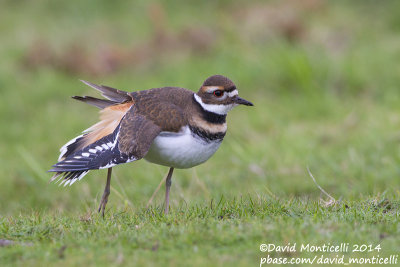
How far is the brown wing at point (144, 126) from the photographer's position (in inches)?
222

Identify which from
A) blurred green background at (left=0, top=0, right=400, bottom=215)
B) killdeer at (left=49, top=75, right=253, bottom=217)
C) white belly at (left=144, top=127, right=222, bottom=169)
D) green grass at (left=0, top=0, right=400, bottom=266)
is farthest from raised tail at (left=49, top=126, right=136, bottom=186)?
blurred green background at (left=0, top=0, right=400, bottom=215)

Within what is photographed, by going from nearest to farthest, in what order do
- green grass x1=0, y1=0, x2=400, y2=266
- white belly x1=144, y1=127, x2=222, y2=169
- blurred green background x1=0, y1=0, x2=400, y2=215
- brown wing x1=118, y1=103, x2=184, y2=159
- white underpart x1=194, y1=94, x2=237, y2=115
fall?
green grass x1=0, y1=0, x2=400, y2=266
brown wing x1=118, y1=103, x2=184, y2=159
white belly x1=144, y1=127, x2=222, y2=169
white underpart x1=194, y1=94, x2=237, y2=115
blurred green background x1=0, y1=0, x2=400, y2=215

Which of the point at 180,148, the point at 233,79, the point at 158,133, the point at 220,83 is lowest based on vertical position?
the point at 180,148

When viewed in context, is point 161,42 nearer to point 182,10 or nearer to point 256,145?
point 182,10

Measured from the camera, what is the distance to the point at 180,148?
574 cm

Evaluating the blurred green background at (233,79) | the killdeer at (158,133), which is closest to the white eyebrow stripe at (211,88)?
the killdeer at (158,133)

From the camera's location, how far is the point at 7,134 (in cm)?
1138

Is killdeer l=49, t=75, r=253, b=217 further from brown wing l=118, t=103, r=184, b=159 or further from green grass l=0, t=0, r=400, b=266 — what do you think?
green grass l=0, t=0, r=400, b=266

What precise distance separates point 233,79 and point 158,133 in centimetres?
685

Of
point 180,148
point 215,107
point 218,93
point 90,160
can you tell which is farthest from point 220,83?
point 90,160

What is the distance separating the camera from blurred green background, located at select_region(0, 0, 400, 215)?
9.00m

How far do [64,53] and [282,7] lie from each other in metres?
5.67

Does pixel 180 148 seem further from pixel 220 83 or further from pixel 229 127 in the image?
pixel 229 127

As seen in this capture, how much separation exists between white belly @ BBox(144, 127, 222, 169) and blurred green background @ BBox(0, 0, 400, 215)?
3.05 feet
